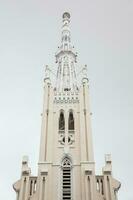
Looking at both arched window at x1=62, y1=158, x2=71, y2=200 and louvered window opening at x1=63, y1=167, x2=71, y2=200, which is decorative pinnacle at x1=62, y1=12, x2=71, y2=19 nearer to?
arched window at x1=62, y1=158, x2=71, y2=200

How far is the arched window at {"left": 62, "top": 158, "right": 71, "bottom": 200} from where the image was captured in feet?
118

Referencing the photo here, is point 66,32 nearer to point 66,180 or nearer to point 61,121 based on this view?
point 61,121

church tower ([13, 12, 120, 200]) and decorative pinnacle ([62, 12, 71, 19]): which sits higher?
decorative pinnacle ([62, 12, 71, 19])

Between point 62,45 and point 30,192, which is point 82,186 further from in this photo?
point 62,45

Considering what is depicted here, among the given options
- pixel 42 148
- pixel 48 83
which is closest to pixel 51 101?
pixel 48 83

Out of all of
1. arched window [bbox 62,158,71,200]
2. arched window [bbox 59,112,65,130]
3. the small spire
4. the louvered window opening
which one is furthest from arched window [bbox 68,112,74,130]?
the small spire

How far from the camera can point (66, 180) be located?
121ft

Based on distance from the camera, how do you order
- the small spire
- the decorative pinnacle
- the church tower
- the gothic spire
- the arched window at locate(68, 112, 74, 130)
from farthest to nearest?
the decorative pinnacle, the small spire, the gothic spire, the arched window at locate(68, 112, 74, 130), the church tower

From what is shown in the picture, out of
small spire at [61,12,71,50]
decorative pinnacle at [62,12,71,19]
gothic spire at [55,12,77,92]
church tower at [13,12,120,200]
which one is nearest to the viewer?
church tower at [13,12,120,200]

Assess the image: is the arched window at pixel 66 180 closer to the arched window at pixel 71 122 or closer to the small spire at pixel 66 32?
the arched window at pixel 71 122

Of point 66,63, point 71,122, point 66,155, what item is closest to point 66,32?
point 66,63

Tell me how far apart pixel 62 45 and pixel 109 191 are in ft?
74.2

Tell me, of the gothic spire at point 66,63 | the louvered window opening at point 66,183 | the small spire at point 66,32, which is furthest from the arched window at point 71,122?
the small spire at point 66,32

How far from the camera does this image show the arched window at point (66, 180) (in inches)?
1419
